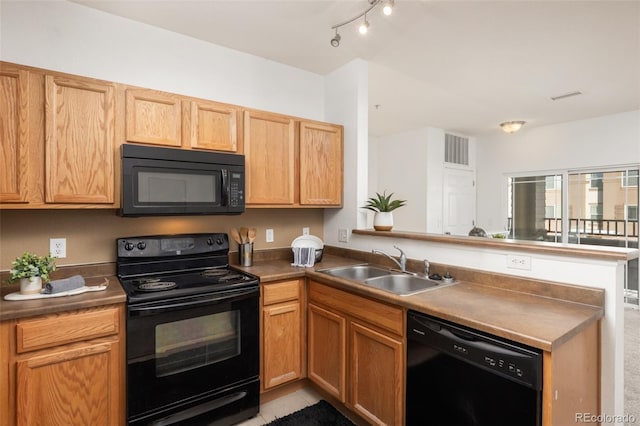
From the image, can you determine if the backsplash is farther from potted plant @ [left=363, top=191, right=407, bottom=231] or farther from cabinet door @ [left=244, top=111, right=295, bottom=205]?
potted plant @ [left=363, top=191, right=407, bottom=231]

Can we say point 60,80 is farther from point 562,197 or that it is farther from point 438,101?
point 562,197

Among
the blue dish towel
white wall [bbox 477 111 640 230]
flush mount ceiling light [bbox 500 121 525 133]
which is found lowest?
the blue dish towel

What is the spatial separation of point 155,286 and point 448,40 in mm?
2686

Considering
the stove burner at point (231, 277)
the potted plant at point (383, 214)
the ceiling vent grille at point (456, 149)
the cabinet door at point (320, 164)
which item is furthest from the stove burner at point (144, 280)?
the ceiling vent grille at point (456, 149)

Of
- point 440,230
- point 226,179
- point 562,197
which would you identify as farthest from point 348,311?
point 562,197

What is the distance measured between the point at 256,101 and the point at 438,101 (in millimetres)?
2456

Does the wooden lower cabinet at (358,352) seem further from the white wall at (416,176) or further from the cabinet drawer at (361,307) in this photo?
the white wall at (416,176)

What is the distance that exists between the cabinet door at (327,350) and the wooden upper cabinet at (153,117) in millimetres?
1507

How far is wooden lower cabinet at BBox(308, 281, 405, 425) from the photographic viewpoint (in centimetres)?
176

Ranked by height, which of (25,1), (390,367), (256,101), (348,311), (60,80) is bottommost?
(390,367)

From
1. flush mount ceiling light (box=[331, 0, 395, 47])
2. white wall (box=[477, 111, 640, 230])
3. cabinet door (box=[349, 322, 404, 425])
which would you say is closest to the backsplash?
cabinet door (box=[349, 322, 404, 425])

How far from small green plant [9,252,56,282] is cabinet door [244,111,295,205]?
48.0 inches

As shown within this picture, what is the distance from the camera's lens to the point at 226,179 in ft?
7.39

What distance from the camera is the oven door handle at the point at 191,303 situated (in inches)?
68.9
